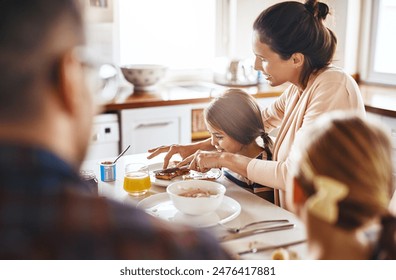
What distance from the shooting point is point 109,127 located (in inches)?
98.5

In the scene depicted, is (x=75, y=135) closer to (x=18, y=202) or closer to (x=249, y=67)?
(x=18, y=202)

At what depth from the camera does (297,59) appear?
1.56 m

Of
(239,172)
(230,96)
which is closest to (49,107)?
(239,172)

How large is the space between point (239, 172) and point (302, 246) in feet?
1.46

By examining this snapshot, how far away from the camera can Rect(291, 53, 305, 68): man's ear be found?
156 centimetres

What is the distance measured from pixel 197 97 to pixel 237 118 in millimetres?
1055

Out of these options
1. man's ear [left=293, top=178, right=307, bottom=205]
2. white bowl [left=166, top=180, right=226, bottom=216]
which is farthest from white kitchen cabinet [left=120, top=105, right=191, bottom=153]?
man's ear [left=293, top=178, right=307, bottom=205]

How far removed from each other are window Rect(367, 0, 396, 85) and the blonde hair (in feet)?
8.70

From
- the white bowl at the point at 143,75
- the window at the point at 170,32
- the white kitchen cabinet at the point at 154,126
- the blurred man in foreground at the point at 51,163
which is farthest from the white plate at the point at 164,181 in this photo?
the window at the point at 170,32

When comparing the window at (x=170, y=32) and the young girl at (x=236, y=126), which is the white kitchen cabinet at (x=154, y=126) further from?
the young girl at (x=236, y=126)

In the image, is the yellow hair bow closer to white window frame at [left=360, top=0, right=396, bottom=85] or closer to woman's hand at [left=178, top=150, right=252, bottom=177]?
woman's hand at [left=178, top=150, right=252, bottom=177]

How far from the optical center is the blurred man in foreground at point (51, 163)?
46 centimetres

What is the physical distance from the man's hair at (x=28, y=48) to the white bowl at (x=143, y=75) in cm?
231

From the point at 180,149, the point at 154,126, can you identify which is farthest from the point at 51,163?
the point at 154,126
